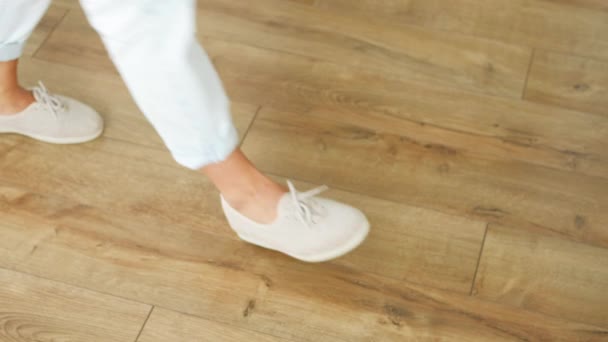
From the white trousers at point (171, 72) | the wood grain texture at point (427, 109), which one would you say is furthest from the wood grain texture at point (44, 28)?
the white trousers at point (171, 72)

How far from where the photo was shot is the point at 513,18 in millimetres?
1646

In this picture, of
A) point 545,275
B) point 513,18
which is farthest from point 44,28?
point 545,275

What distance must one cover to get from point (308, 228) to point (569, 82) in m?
0.65

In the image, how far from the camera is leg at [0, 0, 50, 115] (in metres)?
1.18

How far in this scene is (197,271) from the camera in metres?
1.22

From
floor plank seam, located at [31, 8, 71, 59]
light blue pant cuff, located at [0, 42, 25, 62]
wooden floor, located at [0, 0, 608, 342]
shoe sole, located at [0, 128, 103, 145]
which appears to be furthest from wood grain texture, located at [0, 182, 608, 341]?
floor plank seam, located at [31, 8, 71, 59]

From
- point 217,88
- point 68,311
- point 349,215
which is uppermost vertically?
point 217,88

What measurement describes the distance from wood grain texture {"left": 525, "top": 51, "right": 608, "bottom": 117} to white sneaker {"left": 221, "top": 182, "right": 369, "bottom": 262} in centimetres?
51

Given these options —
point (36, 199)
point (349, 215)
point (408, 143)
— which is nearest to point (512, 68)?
point (408, 143)

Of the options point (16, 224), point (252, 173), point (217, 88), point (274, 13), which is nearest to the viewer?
point (217, 88)

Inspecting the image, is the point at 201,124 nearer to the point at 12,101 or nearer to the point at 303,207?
the point at 303,207

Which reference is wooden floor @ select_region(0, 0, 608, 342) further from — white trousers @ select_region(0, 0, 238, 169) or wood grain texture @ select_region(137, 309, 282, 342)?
white trousers @ select_region(0, 0, 238, 169)

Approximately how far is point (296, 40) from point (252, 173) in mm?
510

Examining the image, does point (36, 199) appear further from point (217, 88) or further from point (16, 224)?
point (217, 88)
